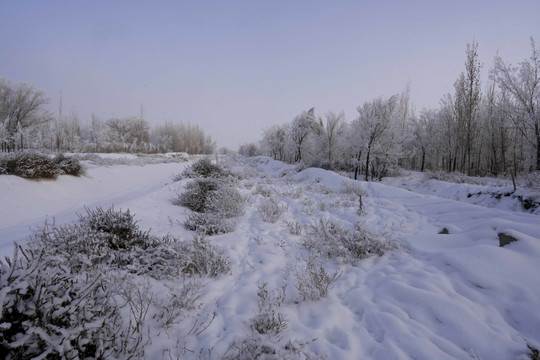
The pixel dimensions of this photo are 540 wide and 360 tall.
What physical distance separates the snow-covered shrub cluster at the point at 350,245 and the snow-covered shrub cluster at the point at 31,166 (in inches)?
354

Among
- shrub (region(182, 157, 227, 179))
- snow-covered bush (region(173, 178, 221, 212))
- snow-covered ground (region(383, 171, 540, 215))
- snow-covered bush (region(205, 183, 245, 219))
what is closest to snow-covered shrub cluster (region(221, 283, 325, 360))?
snow-covered bush (region(205, 183, 245, 219))

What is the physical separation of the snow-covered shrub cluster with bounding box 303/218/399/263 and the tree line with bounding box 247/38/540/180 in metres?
Result: 12.9

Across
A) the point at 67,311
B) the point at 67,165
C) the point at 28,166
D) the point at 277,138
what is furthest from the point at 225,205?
the point at 277,138

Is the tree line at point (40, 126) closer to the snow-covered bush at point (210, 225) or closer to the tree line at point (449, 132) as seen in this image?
the snow-covered bush at point (210, 225)

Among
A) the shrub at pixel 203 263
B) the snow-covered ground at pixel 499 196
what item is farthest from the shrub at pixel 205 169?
the snow-covered ground at pixel 499 196

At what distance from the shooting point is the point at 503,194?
6.44 metres

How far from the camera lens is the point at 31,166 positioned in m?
7.50

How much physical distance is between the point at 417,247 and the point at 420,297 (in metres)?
1.42

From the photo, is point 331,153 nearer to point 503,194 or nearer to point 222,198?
point 503,194

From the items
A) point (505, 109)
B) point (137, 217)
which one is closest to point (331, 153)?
point (505, 109)

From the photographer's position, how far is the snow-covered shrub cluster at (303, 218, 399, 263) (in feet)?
11.1

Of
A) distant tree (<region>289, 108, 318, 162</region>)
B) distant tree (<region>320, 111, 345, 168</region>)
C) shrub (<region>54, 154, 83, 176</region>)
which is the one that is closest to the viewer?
shrub (<region>54, 154, 83, 176</region>)

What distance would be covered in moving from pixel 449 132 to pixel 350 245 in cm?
2460

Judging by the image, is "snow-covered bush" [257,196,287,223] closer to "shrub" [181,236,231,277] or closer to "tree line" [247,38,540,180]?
"shrub" [181,236,231,277]
